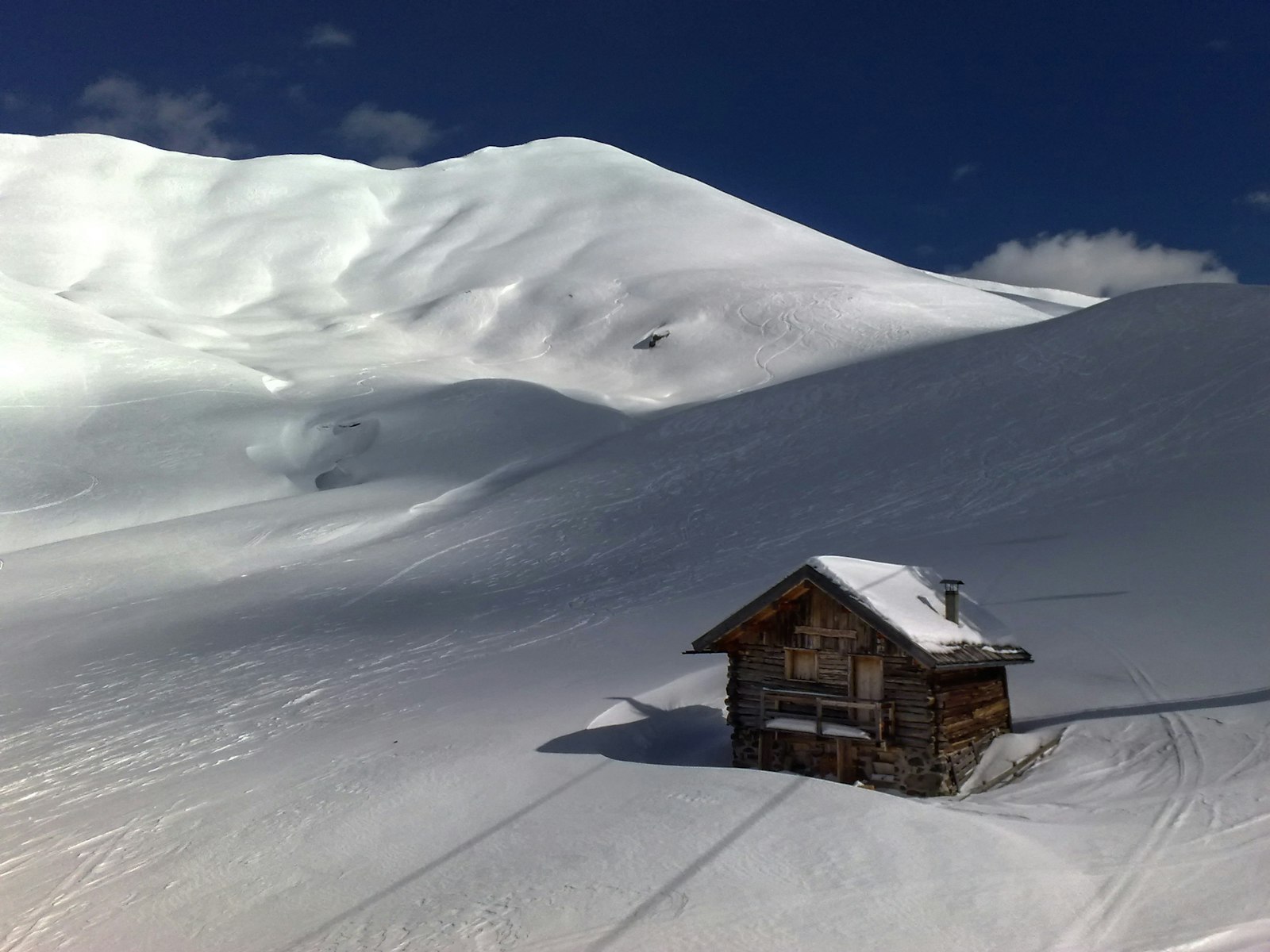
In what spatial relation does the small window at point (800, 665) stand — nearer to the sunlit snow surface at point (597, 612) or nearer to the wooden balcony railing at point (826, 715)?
the wooden balcony railing at point (826, 715)

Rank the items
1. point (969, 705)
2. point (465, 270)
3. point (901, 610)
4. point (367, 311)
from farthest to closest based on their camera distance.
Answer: point (465, 270)
point (367, 311)
point (969, 705)
point (901, 610)

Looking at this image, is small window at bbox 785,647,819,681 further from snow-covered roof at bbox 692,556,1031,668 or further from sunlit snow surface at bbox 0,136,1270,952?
sunlit snow surface at bbox 0,136,1270,952

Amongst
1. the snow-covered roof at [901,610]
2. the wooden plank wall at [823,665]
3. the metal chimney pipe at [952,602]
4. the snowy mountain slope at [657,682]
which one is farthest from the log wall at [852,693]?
the snowy mountain slope at [657,682]

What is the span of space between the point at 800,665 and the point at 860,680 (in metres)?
0.88

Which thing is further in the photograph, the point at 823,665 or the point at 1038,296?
the point at 1038,296

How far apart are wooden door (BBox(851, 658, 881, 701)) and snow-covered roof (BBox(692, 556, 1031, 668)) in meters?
0.66

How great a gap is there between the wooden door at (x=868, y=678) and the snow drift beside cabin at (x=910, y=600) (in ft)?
2.32

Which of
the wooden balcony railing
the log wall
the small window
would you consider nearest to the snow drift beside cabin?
the log wall

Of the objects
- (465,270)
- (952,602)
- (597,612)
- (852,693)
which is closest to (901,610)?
(852,693)

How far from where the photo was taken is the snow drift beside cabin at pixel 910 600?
51.2ft

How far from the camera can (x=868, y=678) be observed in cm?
1595

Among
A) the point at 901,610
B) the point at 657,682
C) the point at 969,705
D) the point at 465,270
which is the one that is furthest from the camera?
the point at 465,270

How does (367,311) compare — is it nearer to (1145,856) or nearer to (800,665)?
(800,665)

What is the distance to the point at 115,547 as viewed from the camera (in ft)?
112
